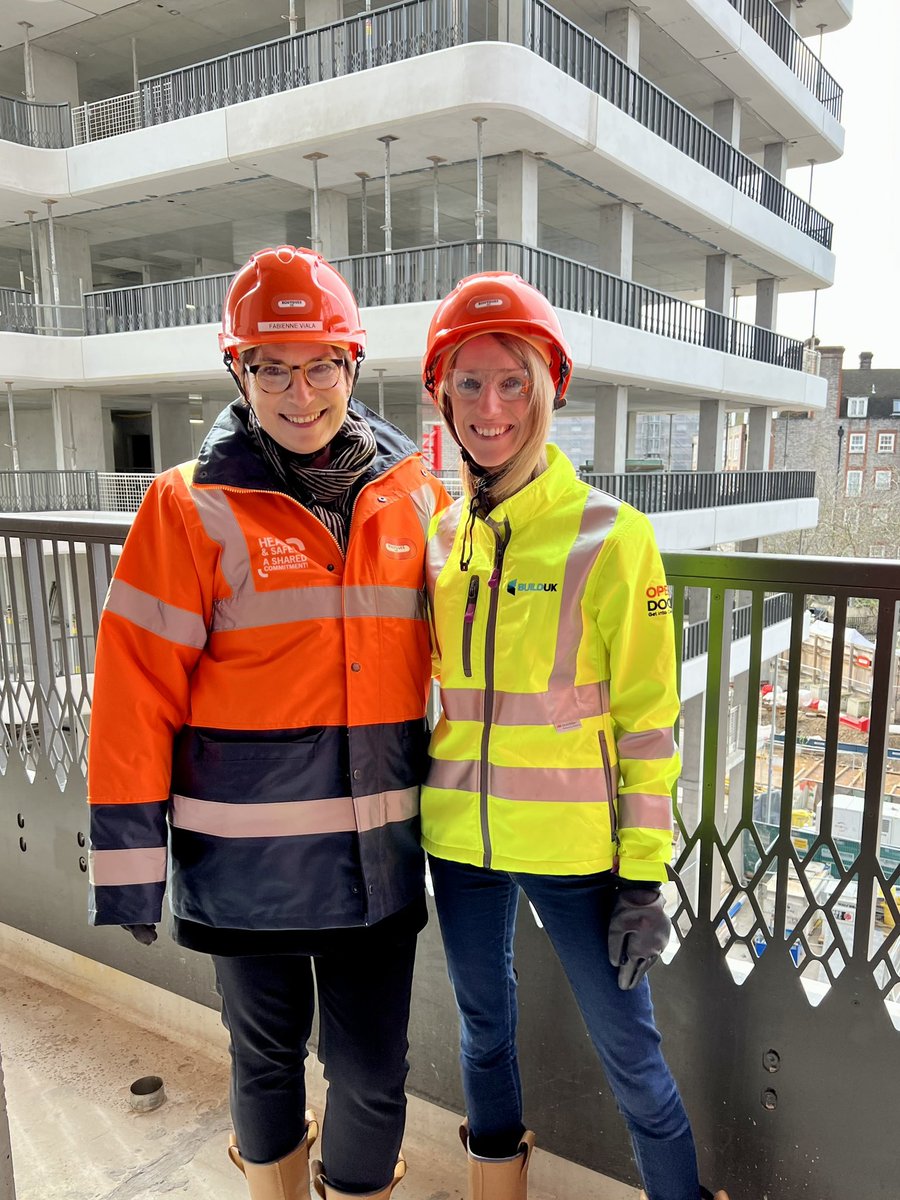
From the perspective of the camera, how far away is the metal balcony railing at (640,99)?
11633mm

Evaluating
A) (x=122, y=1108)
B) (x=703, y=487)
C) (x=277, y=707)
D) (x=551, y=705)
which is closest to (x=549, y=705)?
(x=551, y=705)

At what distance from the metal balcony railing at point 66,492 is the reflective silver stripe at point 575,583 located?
16.3 meters

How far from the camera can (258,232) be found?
17.9m

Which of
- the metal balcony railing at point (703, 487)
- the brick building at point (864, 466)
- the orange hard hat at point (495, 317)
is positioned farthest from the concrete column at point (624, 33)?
the orange hard hat at point (495, 317)

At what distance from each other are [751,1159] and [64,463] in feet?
57.9

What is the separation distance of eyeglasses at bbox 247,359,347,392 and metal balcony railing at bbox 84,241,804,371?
858 centimetres

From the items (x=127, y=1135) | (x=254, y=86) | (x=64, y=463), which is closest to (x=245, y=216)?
(x=254, y=86)

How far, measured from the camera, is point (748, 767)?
1.56 meters

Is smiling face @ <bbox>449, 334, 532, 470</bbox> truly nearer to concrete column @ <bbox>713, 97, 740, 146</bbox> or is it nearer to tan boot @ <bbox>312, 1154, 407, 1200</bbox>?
tan boot @ <bbox>312, 1154, 407, 1200</bbox>

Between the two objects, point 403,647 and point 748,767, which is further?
point 748,767

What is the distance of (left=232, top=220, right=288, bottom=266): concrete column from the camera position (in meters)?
16.9

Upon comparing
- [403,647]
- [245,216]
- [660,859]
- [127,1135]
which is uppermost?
[245,216]

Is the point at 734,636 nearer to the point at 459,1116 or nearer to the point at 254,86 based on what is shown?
the point at 459,1116

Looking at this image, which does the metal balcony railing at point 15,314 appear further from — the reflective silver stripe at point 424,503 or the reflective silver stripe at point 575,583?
the reflective silver stripe at point 575,583
